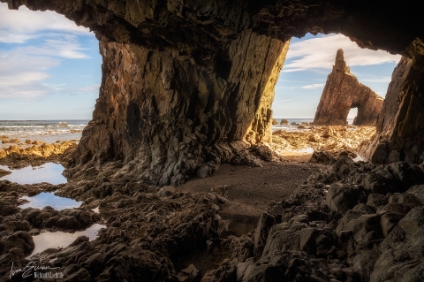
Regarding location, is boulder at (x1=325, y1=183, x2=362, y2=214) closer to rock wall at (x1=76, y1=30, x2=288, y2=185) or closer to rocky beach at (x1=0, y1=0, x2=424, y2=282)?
rocky beach at (x1=0, y1=0, x2=424, y2=282)

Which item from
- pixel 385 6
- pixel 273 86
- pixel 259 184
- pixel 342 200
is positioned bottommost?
pixel 259 184

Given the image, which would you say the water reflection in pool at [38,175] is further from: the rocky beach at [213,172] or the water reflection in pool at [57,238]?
the water reflection in pool at [57,238]

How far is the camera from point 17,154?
18781 millimetres

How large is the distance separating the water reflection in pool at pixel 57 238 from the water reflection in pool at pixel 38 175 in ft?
22.8

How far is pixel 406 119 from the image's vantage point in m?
11.4

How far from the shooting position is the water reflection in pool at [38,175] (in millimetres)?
13250

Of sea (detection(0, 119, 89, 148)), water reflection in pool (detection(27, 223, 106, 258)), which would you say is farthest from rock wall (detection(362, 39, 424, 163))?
sea (detection(0, 119, 89, 148))

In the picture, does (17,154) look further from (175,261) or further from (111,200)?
(175,261)

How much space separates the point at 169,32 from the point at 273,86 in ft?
27.6

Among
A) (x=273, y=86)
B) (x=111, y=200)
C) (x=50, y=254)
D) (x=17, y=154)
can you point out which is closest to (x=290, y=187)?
(x=111, y=200)
